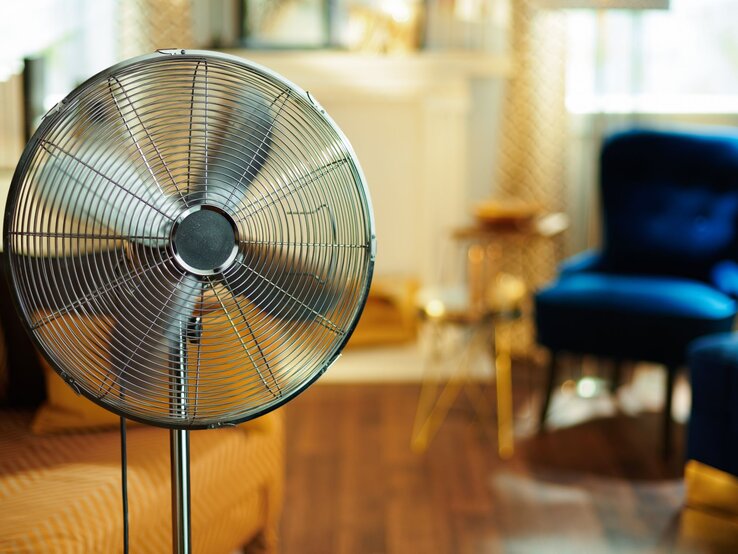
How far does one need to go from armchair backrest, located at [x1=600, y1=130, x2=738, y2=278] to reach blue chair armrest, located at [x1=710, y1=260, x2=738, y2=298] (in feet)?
0.12

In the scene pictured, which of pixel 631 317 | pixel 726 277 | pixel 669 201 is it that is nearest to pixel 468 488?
pixel 631 317

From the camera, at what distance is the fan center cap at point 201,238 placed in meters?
1.25

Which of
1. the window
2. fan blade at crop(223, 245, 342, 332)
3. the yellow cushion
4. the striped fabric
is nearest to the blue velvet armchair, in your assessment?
the yellow cushion

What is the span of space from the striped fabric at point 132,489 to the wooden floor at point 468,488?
335mm

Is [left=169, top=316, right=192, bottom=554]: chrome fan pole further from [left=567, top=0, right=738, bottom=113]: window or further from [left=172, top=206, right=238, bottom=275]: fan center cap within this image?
[left=567, top=0, right=738, bottom=113]: window

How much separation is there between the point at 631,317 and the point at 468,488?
749 millimetres

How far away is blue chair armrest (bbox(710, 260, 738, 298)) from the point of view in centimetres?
317

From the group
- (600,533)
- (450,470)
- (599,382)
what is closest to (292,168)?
(600,533)

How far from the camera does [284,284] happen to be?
4.35ft

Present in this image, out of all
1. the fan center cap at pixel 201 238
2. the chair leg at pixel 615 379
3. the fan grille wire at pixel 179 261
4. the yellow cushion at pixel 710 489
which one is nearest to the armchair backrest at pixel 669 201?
the chair leg at pixel 615 379

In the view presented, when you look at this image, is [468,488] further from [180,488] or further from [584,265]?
[180,488]

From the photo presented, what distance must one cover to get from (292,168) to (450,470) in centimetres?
178

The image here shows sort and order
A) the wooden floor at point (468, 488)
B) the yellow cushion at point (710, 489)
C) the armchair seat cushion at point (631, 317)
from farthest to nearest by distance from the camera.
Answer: the armchair seat cushion at point (631, 317)
the yellow cushion at point (710, 489)
the wooden floor at point (468, 488)

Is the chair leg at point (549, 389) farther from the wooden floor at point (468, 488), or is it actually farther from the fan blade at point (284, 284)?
the fan blade at point (284, 284)
